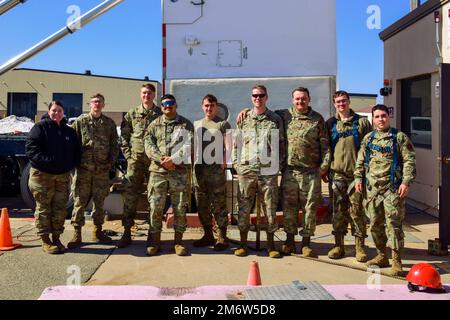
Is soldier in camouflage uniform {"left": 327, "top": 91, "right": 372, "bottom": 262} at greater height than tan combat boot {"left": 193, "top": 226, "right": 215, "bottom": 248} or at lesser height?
greater

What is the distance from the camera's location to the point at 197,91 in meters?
6.24

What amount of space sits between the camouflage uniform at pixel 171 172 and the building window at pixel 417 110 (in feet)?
15.6

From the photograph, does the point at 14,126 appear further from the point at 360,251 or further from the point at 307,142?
the point at 360,251

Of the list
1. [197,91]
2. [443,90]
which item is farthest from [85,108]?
[443,90]

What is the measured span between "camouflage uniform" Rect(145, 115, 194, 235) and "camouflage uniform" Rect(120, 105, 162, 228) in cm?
34

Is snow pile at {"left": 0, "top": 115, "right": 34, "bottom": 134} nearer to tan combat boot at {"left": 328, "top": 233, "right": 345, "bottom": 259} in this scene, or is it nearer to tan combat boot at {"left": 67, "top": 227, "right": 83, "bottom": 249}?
tan combat boot at {"left": 67, "top": 227, "right": 83, "bottom": 249}

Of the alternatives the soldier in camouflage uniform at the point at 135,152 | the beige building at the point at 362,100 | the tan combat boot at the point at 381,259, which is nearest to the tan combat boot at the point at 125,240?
the soldier in camouflage uniform at the point at 135,152

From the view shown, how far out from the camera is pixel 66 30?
7625mm

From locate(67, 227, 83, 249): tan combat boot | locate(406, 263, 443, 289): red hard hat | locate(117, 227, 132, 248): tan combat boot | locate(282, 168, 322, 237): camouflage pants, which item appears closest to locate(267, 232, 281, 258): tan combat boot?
locate(282, 168, 322, 237): camouflage pants

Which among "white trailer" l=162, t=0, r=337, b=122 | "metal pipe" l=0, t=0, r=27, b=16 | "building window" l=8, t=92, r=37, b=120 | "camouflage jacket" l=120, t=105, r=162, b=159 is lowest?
"camouflage jacket" l=120, t=105, r=162, b=159

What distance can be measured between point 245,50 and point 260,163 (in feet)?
6.57

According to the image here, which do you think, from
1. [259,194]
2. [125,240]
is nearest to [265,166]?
[259,194]

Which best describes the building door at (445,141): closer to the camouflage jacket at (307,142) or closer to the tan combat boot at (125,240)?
the camouflage jacket at (307,142)

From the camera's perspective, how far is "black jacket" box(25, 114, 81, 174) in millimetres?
4973
